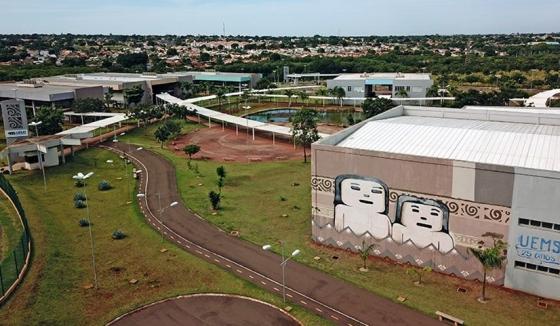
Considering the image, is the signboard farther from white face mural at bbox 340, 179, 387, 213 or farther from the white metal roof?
white face mural at bbox 340, 179, 387, 213

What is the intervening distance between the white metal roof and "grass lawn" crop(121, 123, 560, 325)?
1085cm

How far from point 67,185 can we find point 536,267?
60284mm

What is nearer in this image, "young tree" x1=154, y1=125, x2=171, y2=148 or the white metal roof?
the white metal roof

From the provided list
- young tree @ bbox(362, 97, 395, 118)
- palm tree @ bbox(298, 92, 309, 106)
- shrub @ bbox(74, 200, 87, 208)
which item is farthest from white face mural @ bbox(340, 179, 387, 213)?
palm tree @ bbox(298, 92, 309, 106)

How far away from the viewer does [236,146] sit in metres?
94.1

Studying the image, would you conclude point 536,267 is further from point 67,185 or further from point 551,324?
point 67,185

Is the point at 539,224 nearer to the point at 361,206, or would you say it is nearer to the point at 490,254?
the point at 490,254

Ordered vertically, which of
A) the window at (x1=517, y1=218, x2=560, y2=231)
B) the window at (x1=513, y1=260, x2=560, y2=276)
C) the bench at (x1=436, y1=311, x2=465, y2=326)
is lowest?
the bench at (x1=436, y1=311, x2=465, y2=326)

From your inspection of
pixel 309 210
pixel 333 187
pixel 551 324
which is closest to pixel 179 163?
pixel 309 210

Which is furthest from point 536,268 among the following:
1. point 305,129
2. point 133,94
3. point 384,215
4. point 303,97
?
point 133,94

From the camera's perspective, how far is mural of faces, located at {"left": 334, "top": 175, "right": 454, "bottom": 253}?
139 feet

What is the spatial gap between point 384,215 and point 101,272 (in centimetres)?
2658

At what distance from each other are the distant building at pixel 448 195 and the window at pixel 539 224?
0.23 ft

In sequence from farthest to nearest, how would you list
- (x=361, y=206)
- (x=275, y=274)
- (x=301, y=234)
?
(x=301, y=234), (x=361, y=206), (x=275, y=274)
